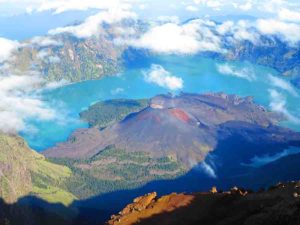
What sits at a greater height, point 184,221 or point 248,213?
point 248,213

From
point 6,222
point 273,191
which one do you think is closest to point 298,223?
point 273,191

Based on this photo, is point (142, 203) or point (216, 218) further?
point (142, 203)

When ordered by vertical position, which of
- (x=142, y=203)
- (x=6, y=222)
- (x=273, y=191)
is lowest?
(x=6, y=222)

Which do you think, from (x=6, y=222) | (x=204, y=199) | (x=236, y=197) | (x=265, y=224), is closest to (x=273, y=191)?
(x=236, y=197)

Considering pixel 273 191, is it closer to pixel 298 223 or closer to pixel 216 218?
pixel 216 218

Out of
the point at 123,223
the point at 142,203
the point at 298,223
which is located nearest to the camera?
the point at 298,223

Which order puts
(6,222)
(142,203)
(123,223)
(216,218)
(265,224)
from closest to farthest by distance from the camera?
(265,224) → (216,218) → (123,223) → (142,203) → (6,222)
